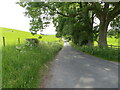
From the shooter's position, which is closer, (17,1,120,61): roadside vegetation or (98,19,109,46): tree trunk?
(17,1,120,61): roadside vegetation

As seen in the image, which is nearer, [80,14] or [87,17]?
[80,14]

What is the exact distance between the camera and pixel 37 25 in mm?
10688

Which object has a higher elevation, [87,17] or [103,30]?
[87,17]

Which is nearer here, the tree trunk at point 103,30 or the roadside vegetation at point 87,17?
the roadside vegetation at point 87,17

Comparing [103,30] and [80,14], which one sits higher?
[80,14]

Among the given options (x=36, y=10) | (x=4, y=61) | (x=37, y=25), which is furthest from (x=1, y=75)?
(x=37, y=25)

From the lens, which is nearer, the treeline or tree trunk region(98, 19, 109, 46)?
the treeline

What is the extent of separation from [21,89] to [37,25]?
31.5ft

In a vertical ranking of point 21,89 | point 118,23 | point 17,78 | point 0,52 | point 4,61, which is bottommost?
point 21,89

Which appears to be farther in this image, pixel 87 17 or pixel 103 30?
pixel 87 17

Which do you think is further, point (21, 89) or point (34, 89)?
point (34, 89)

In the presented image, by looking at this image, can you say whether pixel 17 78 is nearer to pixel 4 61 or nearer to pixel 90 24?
pixel 4 61

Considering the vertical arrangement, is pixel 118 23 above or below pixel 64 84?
above

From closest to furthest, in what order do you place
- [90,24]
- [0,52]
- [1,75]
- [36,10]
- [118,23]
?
1. [1,75]
2. [0,52]
3. [36,10]
4. [118,23]
5. [90,24]
